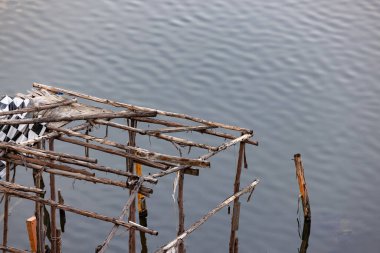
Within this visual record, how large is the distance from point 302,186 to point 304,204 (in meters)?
0.75

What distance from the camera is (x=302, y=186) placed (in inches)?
944

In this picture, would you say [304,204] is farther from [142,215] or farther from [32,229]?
[32,229]

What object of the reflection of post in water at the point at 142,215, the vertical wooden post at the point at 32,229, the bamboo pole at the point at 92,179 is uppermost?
the bamboo pole at the point at 92,179

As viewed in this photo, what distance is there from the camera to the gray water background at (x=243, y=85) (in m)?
25.0

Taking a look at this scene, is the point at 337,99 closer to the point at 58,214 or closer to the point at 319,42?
the point at 319,42

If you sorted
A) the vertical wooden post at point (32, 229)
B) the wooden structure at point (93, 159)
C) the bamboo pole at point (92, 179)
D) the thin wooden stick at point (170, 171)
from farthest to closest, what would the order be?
the vertical wooden post at point (32, 229), the thin wooden stick at point (170, 171), the wooden structure at point (93, 159), the bamboo pole at point (92, 179)

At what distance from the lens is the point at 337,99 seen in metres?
30.9

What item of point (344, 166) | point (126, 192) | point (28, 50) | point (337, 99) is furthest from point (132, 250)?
point (28, 50)

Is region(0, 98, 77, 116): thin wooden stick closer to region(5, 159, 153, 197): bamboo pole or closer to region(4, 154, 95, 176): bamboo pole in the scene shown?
region(4, 154, 95, 176): bamboo pole

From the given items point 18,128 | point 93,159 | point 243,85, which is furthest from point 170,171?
point 243,85

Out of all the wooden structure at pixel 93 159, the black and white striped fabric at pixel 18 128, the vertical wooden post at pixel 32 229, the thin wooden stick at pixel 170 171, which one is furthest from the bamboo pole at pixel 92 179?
the black and white striped fabric at pixel 18 128

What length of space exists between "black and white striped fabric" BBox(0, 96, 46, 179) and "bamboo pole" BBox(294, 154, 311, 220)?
25.2 ft

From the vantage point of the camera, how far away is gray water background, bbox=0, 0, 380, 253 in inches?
984

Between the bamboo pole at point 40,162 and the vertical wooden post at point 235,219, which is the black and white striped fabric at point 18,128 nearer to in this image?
the bamboo pole at point 40,162
